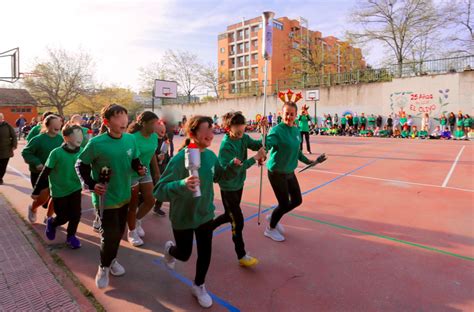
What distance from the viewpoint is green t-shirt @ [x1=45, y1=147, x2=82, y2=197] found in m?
3.91

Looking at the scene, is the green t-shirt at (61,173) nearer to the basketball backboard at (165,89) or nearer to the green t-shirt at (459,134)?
the basketball backboard at (165,89)

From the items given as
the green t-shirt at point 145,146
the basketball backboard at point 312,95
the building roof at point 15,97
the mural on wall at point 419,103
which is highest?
the building roof at point 15,97

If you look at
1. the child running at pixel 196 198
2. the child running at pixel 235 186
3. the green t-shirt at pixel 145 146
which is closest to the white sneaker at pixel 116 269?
the child running at pixel 196 198

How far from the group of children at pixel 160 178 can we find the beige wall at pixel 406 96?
17.5m

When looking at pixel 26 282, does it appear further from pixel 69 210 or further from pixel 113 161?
pixel 113 161

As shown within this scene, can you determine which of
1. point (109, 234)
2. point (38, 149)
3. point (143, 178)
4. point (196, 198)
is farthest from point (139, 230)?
point (196, 198)

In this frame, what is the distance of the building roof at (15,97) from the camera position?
141 feet

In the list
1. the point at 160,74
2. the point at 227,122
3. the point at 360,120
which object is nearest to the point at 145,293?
the point at 227,122

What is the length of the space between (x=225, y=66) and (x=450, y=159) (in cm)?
6432

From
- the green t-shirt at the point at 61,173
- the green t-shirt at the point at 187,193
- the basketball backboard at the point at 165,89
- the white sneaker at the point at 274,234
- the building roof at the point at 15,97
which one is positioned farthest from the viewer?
the building roof at the point at 15,97

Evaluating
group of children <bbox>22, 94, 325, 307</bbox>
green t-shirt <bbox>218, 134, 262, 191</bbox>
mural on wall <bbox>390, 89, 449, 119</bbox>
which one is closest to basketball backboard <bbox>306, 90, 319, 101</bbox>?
mural on wall <bbox>390, 89, 449, 119</bbox>

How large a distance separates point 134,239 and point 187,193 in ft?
6.48

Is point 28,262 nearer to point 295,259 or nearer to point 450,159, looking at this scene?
point 295,259

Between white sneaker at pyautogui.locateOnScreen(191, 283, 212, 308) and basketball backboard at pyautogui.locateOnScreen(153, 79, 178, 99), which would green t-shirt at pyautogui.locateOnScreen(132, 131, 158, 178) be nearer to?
white sneaker at pyautogui.locateOnScreen(191, 283, 212, 308)
